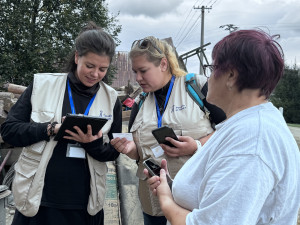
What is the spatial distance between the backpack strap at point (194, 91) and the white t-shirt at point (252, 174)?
103 centimetres

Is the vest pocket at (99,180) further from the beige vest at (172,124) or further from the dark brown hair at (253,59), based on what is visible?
the dark brown hair at (253,59)

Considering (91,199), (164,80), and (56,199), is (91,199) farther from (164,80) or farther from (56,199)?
(164,80)

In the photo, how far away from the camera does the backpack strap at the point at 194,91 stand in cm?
209

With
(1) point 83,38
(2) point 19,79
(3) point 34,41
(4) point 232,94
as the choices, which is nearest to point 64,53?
(3) point 34,41

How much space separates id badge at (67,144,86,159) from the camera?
1983 millimetres

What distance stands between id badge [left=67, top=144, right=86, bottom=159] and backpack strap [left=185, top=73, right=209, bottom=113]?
939 millimetres

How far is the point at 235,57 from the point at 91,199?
1525 mm

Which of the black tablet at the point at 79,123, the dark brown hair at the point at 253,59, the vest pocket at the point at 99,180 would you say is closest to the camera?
the dark brown hair at the point at 253,59

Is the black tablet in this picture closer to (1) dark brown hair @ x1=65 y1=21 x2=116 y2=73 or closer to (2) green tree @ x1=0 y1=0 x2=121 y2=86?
(1) dark brown hair @ x1=65 y1=21 x2=116 y2=73

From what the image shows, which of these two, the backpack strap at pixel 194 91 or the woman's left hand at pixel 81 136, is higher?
the backpack strap at pixel 194 91

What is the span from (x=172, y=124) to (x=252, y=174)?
4.05ft

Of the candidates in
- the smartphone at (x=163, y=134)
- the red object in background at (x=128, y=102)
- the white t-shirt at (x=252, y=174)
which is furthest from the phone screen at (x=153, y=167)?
the red object in background at (x=128, y=102)

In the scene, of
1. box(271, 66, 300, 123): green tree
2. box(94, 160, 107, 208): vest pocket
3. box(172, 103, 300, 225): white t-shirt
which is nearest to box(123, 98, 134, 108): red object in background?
box(94, 160, 107, 208): vest pocket

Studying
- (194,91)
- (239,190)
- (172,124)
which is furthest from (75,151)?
(239,190)
